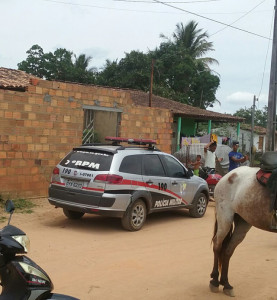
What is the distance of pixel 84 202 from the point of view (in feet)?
24.8

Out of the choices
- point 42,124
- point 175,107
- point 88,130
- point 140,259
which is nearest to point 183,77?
point 175,107

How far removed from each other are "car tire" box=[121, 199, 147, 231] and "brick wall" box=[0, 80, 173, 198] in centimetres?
381

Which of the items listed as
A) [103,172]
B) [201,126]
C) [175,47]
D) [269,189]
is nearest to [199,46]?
[175,47]

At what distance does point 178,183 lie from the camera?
29.7 feet

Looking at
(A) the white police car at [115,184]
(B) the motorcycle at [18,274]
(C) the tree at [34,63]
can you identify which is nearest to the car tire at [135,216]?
(A) the white police car at [115,184]

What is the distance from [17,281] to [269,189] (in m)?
3.03

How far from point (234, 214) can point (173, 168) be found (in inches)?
159

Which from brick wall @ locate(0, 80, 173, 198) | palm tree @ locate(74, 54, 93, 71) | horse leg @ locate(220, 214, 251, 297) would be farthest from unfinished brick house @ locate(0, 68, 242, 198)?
palm tree @ locate(74, 54, 93, 71)

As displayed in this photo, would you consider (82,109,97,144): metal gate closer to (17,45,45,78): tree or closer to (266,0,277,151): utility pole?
(266,0,277,151): utility pole

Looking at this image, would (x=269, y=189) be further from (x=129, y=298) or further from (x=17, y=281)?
(x=17, y=281)

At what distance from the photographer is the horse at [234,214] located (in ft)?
15.4

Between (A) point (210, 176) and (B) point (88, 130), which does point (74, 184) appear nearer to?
(A) point (210, 176)

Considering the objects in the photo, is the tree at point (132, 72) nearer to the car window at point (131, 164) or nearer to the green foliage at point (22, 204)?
the green foliage at point (22, 204)

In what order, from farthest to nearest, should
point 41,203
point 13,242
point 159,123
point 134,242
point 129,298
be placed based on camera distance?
1. point 159,123
2. point 41,203
3. point 134,242
4. point 129,298
5. point 13,242
